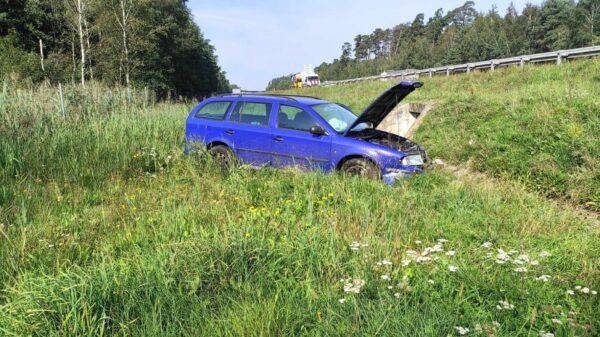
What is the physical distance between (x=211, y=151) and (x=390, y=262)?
18.4 ft

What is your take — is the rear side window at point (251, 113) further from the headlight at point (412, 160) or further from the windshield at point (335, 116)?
the headlight at point (412, 160)

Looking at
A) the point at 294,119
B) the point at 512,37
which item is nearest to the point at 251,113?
the point at 294,119

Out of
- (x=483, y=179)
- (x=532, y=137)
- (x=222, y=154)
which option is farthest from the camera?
(x=222, y=154)

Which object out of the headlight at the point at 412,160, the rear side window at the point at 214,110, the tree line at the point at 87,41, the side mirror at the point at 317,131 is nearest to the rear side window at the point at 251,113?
the rear side window at the point at 214,110

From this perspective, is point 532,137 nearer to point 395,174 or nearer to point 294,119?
point 395,174

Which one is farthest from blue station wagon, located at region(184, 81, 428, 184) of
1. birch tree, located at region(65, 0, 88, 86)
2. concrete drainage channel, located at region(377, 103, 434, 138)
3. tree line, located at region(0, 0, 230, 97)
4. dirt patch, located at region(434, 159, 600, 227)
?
birch tree, located at region(65, 0, 88, 86)

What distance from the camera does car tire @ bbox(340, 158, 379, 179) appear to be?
6.47 metres

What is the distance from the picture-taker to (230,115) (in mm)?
8062

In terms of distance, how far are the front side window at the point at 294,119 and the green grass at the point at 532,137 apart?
3697 mm

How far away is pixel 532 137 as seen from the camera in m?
7.64

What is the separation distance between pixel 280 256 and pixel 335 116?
440 centimetres

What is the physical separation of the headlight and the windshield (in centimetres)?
122

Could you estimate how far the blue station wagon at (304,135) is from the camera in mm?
6566

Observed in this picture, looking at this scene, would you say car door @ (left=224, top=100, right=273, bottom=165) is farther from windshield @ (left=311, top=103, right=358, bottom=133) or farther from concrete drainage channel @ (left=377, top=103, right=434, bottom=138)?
concrete drainage channel @ (left=377, top=103, right=434, bottom=138)
